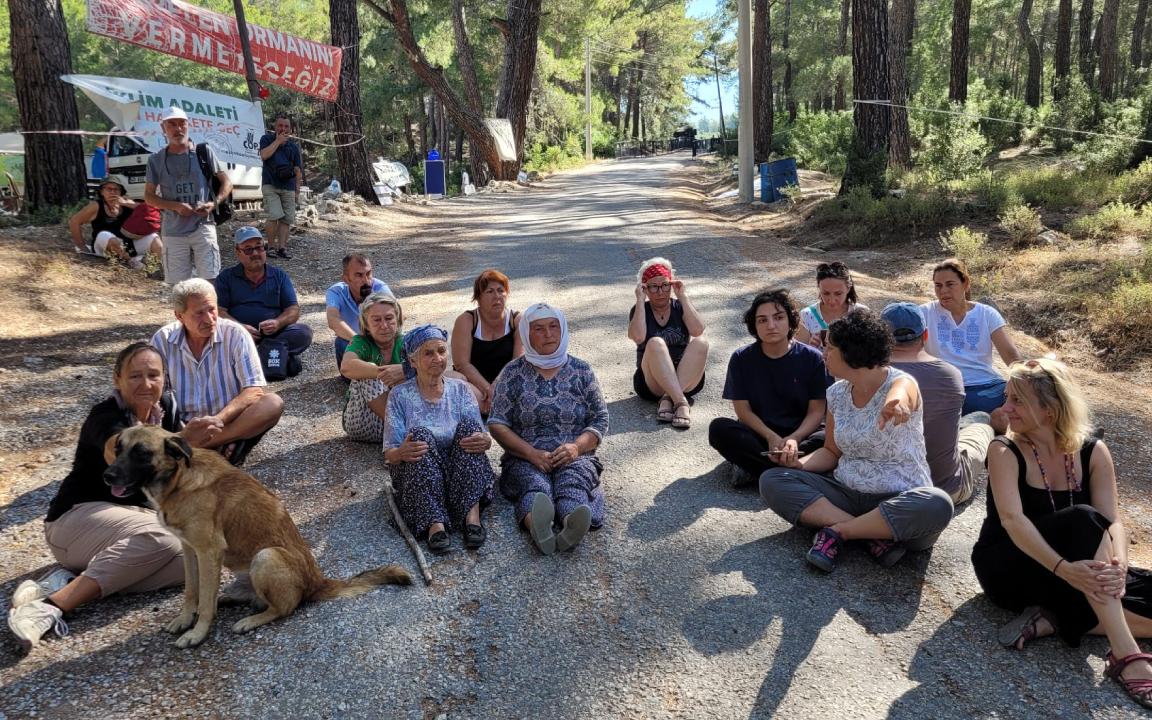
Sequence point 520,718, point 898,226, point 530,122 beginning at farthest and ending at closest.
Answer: point 530,122
point 898,226
point 520,718

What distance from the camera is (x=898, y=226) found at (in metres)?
12.1

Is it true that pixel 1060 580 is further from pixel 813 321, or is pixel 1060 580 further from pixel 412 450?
pixel 412 450

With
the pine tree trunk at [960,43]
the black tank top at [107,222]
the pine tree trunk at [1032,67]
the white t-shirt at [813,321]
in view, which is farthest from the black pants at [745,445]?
the pine tree trunk at [1032,67]

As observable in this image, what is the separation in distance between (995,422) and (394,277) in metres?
7.65

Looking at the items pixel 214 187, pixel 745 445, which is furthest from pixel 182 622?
pixel 214 187

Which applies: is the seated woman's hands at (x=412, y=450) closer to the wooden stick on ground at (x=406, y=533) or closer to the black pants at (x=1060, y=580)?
the wooden stick on ground at (x=406, y=533)

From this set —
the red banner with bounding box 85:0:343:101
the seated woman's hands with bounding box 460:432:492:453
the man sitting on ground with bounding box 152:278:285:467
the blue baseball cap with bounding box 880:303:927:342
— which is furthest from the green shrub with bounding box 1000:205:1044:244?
the red banner with bounding box 85:0:343:101

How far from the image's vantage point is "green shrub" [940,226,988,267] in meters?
10.0

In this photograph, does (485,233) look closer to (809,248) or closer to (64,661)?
(809,248)

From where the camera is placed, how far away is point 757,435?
15.2ft

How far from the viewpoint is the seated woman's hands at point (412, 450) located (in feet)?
13.3

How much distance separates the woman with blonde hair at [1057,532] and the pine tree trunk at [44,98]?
11616mm

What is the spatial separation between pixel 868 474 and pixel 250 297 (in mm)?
5088

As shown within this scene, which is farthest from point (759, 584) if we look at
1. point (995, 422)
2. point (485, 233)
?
point (485, 233)
